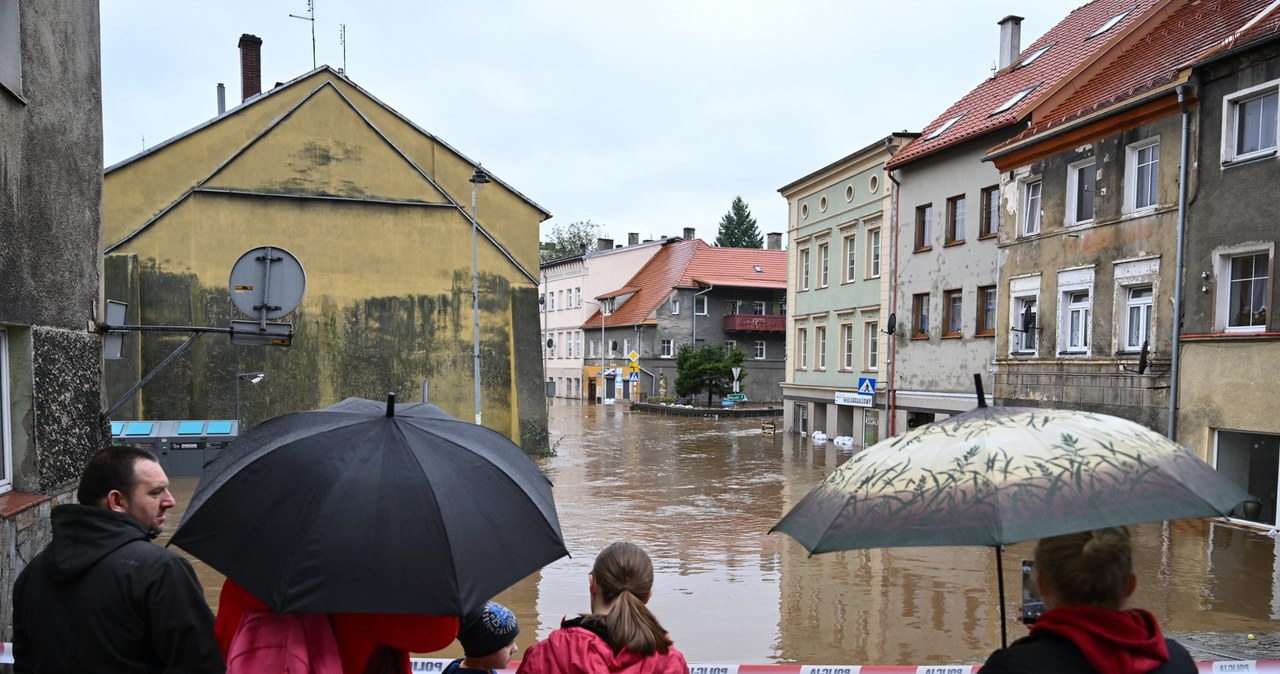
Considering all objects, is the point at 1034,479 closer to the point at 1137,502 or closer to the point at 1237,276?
the point at 1137,502

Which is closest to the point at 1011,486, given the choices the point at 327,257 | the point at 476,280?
the point at 327,257

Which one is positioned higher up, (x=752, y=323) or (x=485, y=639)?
(x=485, y=639)

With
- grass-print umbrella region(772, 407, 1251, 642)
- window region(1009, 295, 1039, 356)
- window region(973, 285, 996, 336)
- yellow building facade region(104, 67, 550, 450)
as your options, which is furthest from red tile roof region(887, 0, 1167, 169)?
grass-print umbrella region(772, 407, 1251, 642)

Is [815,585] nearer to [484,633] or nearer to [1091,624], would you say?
[484,633]

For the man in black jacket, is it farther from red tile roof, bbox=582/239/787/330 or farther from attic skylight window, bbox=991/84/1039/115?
red tile roof, bbox=582/239/787/330

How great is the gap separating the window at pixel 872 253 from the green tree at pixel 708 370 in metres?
19.5

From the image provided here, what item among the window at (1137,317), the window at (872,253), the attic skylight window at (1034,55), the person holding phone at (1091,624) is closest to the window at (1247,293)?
the window at (1137,317)

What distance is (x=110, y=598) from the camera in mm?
2861

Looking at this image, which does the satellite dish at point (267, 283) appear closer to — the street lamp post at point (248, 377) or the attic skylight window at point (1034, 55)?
the street lamp post at point (248, 377)

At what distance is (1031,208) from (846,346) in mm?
12626

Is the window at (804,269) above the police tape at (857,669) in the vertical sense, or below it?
above

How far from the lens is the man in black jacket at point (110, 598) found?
2.84 meters

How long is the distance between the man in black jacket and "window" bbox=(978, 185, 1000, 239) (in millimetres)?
24564

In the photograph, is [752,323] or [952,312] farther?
[752,323]
